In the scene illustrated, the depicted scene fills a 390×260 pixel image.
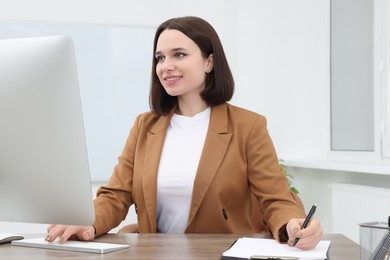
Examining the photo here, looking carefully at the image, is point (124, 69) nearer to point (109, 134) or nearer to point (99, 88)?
point (99, 88)

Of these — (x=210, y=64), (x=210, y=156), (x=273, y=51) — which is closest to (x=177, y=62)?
(x=210, y=64)

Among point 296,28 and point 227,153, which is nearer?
point 227,153

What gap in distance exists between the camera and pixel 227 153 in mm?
2121

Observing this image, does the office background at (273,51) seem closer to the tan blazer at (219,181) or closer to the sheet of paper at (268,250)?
the tan blazer at (219,181)

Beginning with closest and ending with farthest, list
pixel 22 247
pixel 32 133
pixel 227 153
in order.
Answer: pixel 32 133
pixel 22 247
pixel 227 153

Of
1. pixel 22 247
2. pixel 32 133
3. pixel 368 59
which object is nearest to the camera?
pixel 32 133

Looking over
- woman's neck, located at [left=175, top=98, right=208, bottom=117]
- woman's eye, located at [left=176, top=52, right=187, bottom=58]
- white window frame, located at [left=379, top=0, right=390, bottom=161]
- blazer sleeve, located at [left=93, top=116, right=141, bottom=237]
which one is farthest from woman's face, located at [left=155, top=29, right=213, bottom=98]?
white window frame, located at [left=379, top=0, right=390, bottom=161]

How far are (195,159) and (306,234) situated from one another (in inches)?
27.3

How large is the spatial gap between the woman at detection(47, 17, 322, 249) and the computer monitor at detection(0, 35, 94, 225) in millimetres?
518

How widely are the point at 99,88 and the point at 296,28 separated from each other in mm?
1844

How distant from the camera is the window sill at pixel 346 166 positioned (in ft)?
12.6

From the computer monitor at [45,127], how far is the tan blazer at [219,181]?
52cm

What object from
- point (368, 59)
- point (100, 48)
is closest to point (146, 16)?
point (100, 48)

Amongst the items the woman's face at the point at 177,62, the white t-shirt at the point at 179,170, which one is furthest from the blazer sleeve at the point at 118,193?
the woman's face at the point at 177,62
